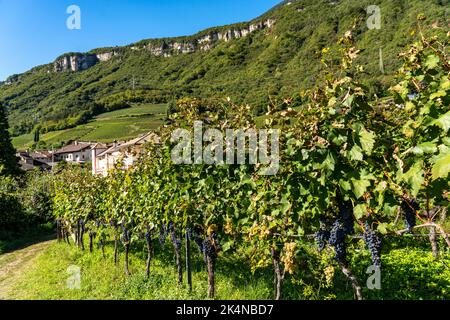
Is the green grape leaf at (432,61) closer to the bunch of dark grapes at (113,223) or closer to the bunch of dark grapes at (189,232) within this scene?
the bunch of dark grapes at (189,232)

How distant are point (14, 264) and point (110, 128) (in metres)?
87.6

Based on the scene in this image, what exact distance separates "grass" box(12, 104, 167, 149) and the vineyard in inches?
3205

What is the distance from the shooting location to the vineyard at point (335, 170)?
325 cm

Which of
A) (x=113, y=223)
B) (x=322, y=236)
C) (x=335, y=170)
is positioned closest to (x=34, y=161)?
(x=113, y=223)

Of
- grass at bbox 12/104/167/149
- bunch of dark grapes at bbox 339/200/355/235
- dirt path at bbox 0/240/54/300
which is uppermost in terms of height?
grass at bbox 12/104/167/149

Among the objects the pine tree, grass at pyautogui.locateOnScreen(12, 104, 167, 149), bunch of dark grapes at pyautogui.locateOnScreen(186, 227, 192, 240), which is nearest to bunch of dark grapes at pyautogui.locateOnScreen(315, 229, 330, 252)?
bunch of dark grapes at pyautogui.locateOnScreen(186, 227, 192, 240)

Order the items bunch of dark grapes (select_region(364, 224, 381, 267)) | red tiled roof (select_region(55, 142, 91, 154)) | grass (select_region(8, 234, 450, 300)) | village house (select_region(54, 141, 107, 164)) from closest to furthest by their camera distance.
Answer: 1. bunch of dark grapes (select_region(364, 224, 381, 267))
2. grass (select_region(8, 234, 450, 300))
3. village house (select_region(54, 141, 107, 164))
4. red tiled roof (select_region(55, 142, 91, 154))

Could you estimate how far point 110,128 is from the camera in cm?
9912

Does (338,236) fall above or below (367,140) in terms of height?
below

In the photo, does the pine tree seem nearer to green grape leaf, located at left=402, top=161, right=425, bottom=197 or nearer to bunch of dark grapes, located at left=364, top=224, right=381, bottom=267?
bunch of dark grapes, located at left=364, top=224, right=381, bottom=267

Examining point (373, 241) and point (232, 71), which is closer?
point (373, 241)

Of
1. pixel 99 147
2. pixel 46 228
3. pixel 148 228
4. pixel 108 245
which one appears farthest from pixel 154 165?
pixel 99 147

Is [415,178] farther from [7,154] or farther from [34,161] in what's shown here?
[34,161]

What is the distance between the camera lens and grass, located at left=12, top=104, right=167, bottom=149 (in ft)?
302
